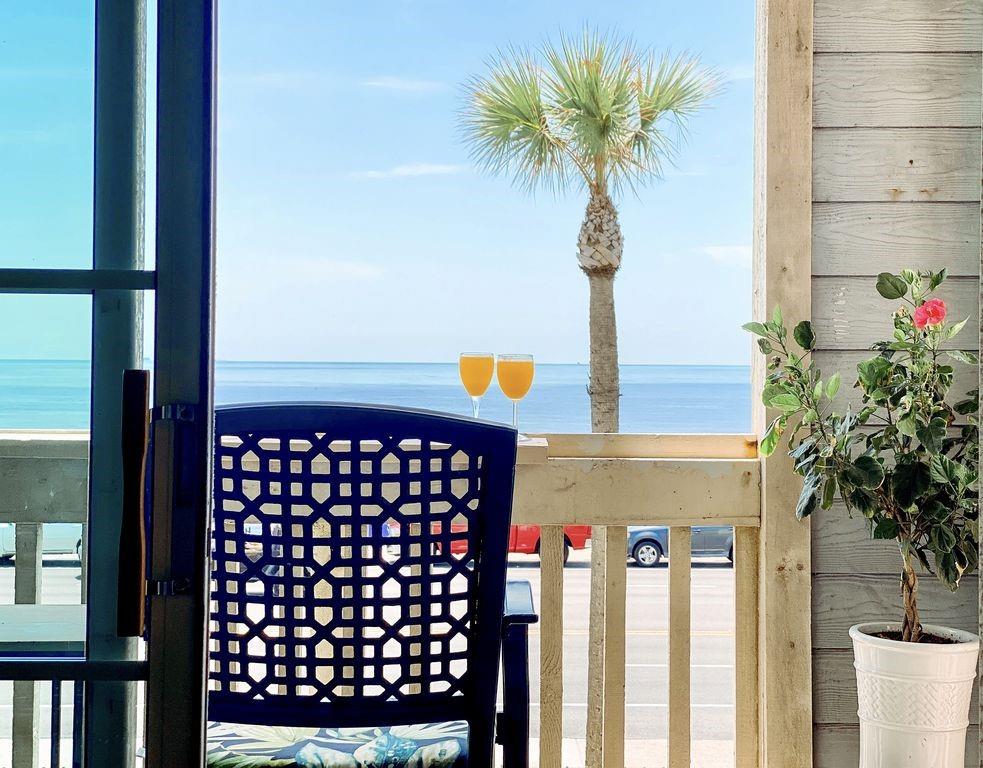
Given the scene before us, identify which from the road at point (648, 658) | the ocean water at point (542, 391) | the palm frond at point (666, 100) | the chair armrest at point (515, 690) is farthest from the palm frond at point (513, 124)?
the ocean water at point (542, 391)

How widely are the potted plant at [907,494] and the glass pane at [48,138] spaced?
127 centimetres

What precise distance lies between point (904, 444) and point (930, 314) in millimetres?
262

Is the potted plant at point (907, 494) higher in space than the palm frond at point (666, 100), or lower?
A: lower

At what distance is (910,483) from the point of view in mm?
1646

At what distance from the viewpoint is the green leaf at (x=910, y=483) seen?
64.4 inches

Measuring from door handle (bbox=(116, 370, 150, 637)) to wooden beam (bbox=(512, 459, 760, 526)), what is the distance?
1.05 m

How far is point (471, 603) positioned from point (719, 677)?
28.7 feet

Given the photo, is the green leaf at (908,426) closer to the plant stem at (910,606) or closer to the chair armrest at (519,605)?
the plant stem at (910,606)

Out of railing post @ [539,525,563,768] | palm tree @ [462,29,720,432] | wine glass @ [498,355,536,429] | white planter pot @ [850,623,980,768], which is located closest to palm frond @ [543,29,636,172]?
palm tree @ [462,29,720,432]

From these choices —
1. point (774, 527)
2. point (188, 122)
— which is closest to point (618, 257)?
point (774, 527)

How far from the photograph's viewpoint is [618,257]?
3857 millimetres

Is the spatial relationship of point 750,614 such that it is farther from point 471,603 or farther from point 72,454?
point 72,454

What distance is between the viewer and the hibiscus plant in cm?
164

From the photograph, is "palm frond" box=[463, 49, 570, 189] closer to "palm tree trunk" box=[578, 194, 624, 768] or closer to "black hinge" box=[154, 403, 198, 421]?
"palm tree trunk" box=[578, 194, 624, 768]
